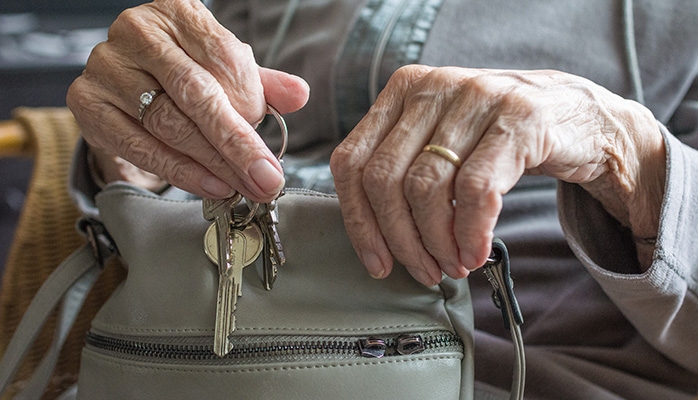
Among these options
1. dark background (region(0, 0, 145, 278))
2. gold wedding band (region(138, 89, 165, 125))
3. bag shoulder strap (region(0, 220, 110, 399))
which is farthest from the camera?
dark background (region(0, 0, 145, 278))

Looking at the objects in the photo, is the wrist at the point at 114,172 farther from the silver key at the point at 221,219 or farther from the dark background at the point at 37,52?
the dark background at the point at 37,52

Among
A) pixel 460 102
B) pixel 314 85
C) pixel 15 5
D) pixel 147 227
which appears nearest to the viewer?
pixel 460 102

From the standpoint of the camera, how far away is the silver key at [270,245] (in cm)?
54

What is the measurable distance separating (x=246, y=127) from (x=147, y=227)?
0.53 ft

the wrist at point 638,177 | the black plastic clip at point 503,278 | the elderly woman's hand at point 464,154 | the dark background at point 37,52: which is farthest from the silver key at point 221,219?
the dark background at point 37,52

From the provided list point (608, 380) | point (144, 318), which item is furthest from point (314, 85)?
point (608, 380)

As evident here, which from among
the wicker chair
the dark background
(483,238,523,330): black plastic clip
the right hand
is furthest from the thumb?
the dark background

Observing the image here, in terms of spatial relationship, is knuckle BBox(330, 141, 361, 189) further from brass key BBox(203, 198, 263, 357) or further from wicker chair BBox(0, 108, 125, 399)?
wicker chair BBox(0, 108, 125, 399)

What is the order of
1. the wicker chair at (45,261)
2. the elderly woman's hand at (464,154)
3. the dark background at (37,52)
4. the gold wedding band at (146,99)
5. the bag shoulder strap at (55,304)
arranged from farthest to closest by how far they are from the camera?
the dark background at (37,52) < the wicker chair at (45,261) < the bag shoulder strap at (55,304) < the gold wedding band at (146,99) < the elderly woman's hand at (464,154)

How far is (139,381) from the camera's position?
0.54m

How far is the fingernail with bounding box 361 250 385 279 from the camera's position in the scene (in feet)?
1.66

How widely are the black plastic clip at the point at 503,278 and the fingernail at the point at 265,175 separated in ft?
0.59

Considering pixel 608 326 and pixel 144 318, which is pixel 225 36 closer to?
pixel 144 318

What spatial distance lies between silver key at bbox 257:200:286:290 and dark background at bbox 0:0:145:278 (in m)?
1.86
